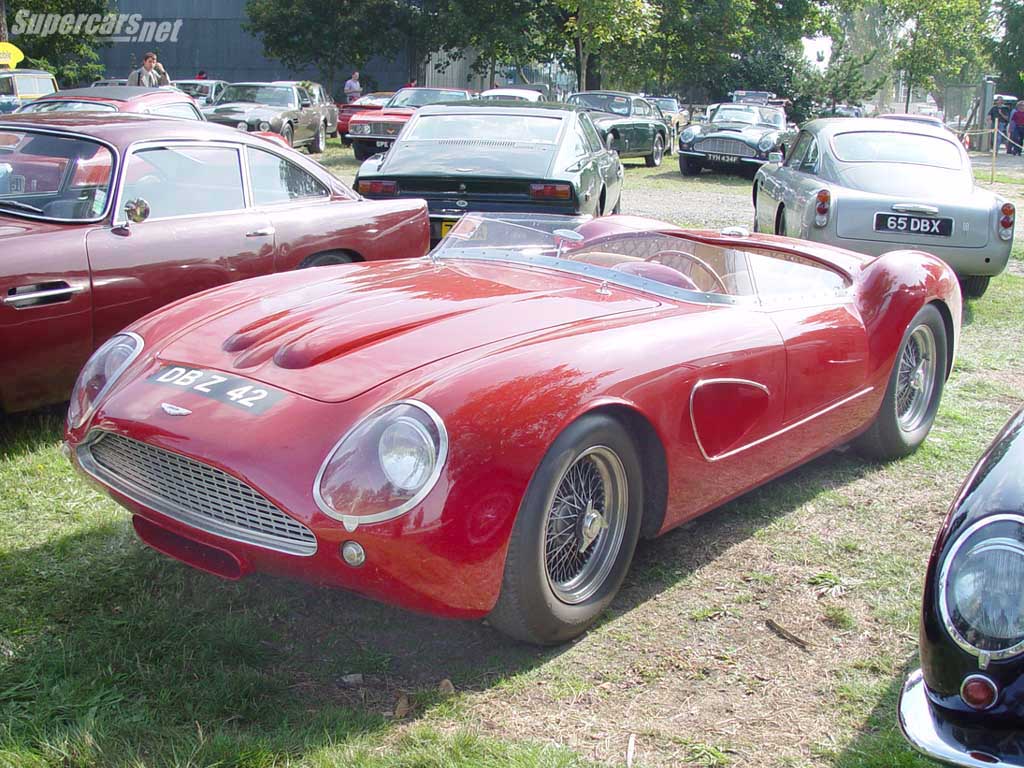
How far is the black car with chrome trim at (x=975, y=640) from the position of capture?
1.89 metres

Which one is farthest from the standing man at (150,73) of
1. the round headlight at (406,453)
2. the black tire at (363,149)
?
the round headlight at (406,453)

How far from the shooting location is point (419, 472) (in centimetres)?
253

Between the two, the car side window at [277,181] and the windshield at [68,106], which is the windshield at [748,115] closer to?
the windshield at [68,106]

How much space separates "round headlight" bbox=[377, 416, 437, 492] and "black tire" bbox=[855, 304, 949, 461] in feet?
7.83

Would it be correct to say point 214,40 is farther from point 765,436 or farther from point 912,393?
point 765,436

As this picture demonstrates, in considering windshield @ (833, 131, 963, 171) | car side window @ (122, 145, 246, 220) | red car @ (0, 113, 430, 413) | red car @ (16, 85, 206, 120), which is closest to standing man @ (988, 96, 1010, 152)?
windshield @ (833, 131, 963, 171)

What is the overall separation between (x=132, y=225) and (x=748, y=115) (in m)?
18.2

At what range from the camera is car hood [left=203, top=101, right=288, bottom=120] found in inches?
680

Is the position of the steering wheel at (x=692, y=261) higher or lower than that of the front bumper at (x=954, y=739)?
higher

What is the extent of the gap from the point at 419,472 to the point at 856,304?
7.47ft

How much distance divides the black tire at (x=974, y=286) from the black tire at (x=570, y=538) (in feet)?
20.5

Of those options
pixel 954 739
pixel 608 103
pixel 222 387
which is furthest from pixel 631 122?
pixel 954 739

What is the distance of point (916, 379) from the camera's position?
454cm

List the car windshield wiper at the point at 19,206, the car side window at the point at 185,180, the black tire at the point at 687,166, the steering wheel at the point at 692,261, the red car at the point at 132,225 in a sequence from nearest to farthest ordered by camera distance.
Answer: the steering wheel at the point at 692,261 → the red car at the point at 132,225 → the car windshield wiper at the point at 19,206 → the car side window at the point at 185,180 → the black tire at the point at 687,166
